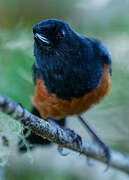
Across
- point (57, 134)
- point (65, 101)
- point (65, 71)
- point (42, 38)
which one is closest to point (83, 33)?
point (65, 101)

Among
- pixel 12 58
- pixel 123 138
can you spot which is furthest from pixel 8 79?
A: pixel 123 138

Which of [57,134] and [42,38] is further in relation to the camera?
[42,38]

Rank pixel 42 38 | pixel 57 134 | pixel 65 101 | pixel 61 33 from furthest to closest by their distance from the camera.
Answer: pixel 65 101 < pixel 61 33 < pixel 42 38 < pixel 57 134

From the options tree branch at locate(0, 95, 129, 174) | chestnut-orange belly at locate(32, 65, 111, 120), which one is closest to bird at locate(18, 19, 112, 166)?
chestnut-orange belly at locate(32, 65, 111, 120)

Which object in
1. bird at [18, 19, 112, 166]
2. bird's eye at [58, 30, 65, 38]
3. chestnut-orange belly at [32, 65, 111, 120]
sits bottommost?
chestnut-orange belly at [32, 65, 111, 120]

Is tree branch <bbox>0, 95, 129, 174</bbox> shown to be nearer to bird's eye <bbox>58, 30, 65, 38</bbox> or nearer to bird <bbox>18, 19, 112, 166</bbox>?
bird <bbox>18, 19, 112, 166</bbox>

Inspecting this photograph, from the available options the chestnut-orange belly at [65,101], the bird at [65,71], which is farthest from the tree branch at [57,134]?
the chestnut-orange belly at [65,101]

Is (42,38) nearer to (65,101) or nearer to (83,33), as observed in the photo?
(65,101)
